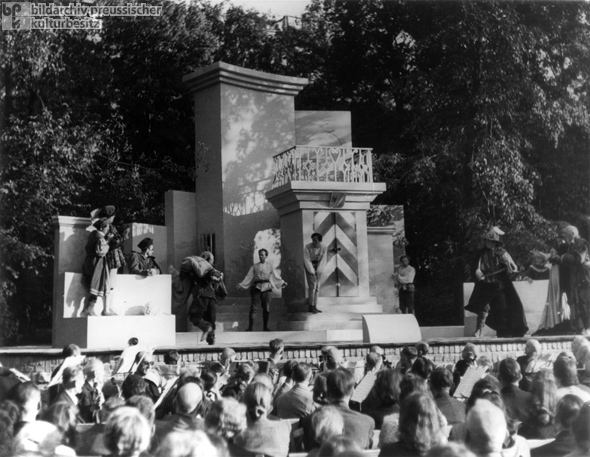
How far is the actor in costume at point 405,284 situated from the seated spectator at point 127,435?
1486 centimetres

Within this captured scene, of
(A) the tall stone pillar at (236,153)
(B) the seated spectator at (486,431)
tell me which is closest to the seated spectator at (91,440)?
(B) the seated spectator at (486,431)

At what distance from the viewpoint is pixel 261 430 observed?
18.1 ft

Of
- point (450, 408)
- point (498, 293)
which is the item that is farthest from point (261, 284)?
point (450, 408)

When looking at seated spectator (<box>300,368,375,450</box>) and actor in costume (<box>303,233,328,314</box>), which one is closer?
seated spectator (<box>300,368,375,450</box>)

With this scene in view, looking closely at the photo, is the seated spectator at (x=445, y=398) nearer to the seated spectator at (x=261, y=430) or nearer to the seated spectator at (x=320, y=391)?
the seated spectator at (x=320, y=391)

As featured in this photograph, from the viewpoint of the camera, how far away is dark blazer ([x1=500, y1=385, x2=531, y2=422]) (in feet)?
21.6

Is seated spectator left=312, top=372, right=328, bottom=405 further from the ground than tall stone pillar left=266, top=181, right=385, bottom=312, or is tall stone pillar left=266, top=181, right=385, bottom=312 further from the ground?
tall stone pillar left=266, top=181, right=385, bottom=312

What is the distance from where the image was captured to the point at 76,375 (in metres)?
7.27

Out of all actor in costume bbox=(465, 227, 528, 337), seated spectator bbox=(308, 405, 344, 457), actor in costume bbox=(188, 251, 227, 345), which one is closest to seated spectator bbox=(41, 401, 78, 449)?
seated spectator bbox=(308, 405, 344, 457)

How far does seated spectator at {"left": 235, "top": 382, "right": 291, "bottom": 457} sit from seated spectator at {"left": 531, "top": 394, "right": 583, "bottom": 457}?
1.49 m

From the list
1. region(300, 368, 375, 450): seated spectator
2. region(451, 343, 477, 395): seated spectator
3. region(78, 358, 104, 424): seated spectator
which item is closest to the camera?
region(300, 368, 375, 450): seated spectator

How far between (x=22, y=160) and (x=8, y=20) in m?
5.08

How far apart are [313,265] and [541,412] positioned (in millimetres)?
11153

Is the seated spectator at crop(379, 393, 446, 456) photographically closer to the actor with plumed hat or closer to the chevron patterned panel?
the actor with plumed hat
